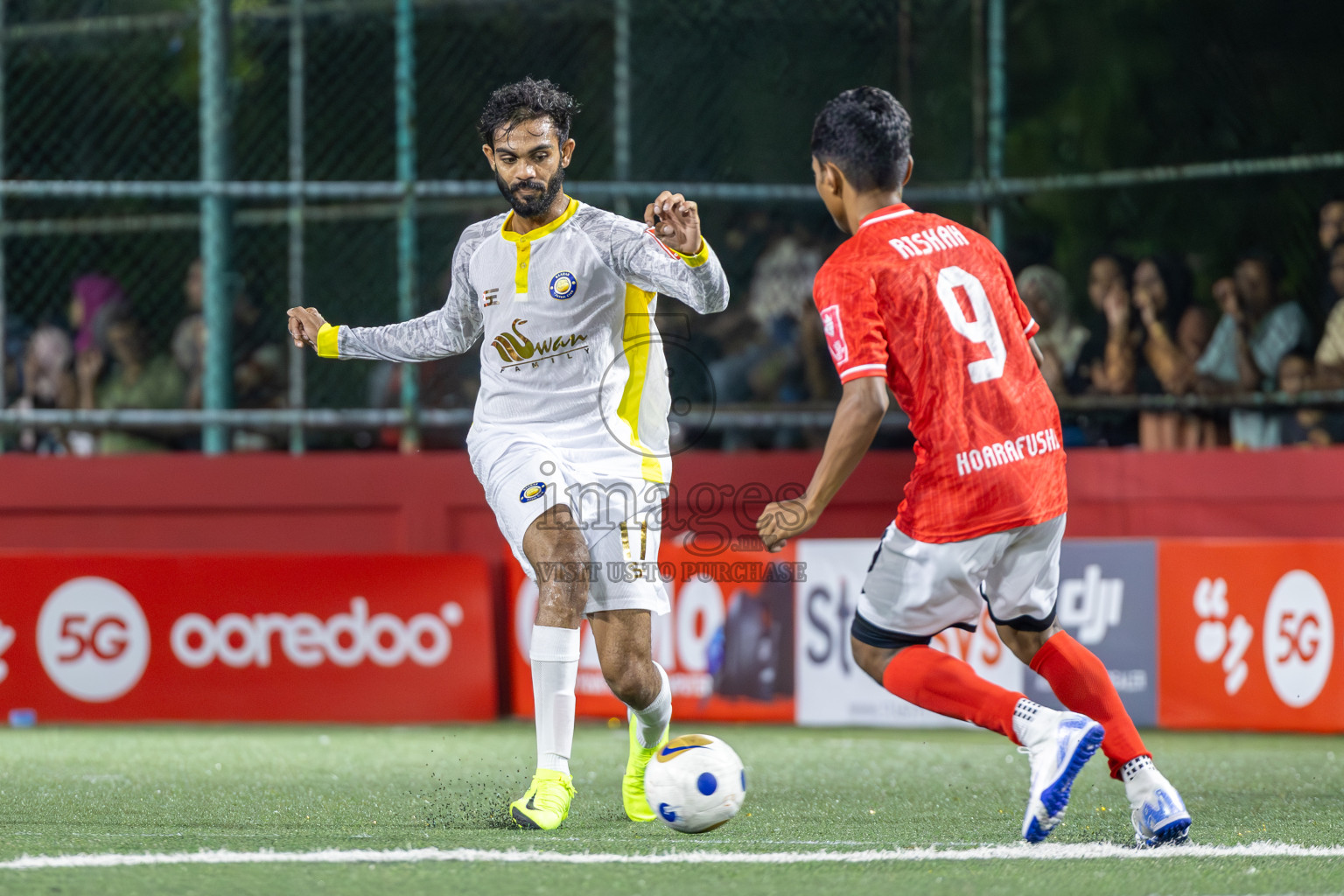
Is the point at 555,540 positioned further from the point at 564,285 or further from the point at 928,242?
the point at 928,242

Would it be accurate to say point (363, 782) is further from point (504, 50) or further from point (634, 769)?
point (504, 50)

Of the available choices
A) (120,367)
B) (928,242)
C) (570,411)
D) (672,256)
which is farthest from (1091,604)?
(120,367)

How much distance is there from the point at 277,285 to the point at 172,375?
0.82 m

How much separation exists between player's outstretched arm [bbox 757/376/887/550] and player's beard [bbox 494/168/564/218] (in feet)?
4.61

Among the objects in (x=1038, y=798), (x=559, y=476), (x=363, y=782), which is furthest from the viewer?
(x=363, y=782)

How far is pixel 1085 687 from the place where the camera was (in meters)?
4.54

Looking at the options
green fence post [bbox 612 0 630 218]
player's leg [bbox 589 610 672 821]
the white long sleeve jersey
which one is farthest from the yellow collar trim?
green fence post [bbox 612 0 630 218]

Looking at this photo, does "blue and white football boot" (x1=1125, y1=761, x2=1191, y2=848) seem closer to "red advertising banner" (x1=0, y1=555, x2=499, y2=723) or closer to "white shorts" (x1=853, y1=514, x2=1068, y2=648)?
"white shorts" (x1=853, y1=514, x2=1068, y2=648)

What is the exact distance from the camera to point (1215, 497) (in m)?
9.08

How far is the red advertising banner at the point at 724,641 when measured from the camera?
9.06 metres

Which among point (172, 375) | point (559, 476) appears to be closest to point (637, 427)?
point (559, 476)

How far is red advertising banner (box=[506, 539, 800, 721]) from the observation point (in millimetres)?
9062

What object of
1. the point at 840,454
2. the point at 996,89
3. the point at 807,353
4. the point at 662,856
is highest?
the point at 996,89

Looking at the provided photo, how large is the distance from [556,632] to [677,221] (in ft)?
4.10
